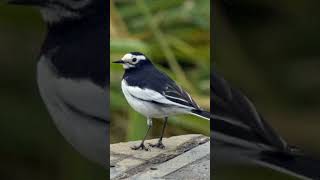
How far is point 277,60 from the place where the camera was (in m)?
2.27

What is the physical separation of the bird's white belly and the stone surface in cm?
10

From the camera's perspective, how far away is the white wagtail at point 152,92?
2.26m

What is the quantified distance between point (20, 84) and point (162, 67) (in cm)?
47

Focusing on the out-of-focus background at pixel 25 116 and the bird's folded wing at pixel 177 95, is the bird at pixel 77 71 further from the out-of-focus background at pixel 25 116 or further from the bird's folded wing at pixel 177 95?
the bird's folded wing at pixel 177 95

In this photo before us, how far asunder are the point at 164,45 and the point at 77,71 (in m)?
0.39

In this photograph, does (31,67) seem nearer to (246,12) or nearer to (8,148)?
(8,148)

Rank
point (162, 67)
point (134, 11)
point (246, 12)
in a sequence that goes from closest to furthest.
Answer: point (246, 12) < point (162, 67) < point (134, 11)

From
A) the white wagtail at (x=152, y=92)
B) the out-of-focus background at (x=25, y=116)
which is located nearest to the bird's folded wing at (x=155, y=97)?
the white wagtail at (x=152, y=92)

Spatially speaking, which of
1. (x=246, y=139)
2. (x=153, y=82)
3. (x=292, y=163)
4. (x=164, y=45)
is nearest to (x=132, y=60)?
(x=153, y=82)

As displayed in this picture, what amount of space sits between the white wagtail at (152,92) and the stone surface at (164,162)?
97mm

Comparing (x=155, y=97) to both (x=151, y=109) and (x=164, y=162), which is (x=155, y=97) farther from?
(x=164, y=162)

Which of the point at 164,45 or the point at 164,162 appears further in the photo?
the point at 164,45

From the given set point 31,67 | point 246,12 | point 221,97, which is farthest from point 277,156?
point 31,67

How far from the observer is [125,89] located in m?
2.31
